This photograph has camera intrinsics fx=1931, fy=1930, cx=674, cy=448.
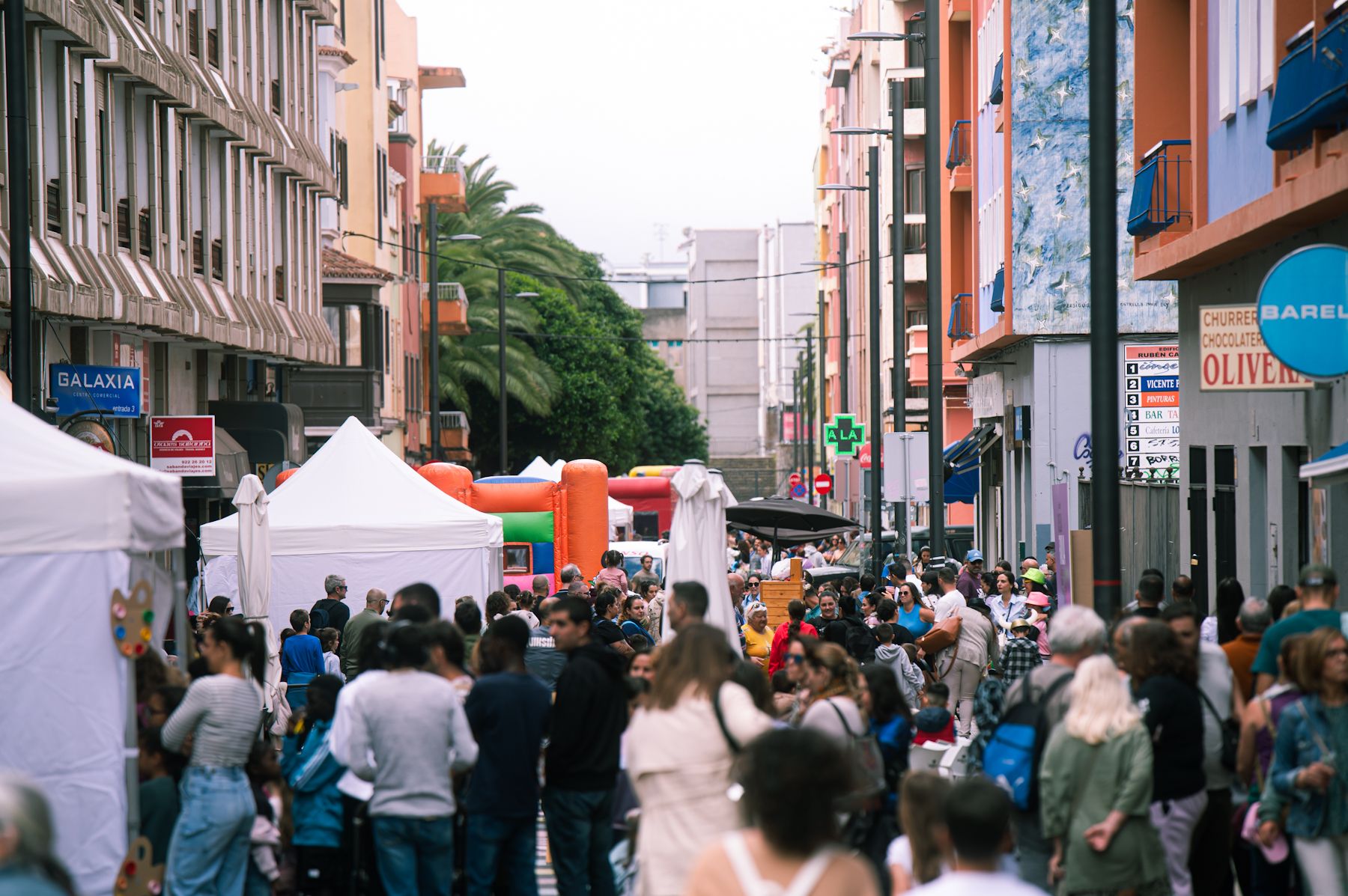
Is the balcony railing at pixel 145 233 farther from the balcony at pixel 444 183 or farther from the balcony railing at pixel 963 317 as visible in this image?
the balcony at pixel 444 183

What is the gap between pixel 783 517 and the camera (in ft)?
93.2

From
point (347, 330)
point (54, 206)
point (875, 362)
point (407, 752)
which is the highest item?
point (54, 206)

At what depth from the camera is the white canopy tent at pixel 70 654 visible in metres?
9.13

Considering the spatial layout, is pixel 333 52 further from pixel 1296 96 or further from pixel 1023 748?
pixel 1023 748

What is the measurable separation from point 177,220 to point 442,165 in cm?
3700

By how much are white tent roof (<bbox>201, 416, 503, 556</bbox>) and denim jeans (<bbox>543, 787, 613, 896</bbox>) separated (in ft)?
44.1

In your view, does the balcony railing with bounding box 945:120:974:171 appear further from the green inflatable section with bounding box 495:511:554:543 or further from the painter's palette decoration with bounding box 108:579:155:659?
the painter's palette decoration with bounding box 108:579:155:659

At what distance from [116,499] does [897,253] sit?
20103 millimetres

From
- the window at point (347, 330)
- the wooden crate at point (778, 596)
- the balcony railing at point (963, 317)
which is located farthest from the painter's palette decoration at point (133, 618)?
the window at point (347, 330)

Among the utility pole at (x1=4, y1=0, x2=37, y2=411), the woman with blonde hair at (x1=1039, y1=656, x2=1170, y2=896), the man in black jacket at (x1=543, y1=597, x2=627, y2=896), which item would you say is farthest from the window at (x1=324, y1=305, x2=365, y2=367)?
the woman with blonde hair at (x1=1039, y1=656, x2=1170, y2=896)

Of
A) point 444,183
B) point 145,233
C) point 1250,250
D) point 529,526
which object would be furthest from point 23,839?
point 444,183

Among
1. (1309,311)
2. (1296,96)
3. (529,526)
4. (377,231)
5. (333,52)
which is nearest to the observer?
(1309,311)

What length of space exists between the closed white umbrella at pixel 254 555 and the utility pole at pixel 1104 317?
9502 millimetres

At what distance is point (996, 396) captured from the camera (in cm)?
3562
